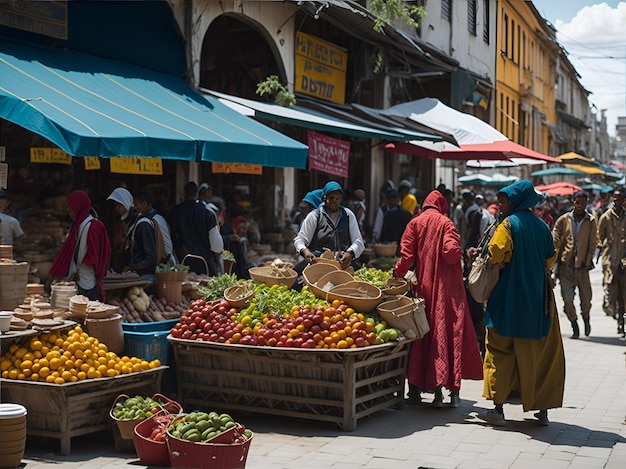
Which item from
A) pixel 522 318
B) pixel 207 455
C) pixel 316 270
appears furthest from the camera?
pixel 316 270

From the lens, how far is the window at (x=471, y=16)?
2670cm

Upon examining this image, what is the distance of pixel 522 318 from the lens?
6934 millimetres

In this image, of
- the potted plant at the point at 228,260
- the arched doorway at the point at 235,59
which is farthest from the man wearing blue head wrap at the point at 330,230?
the arched doorway at the point at 235,59

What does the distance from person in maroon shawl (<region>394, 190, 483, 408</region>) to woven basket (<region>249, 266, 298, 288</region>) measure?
1.08m

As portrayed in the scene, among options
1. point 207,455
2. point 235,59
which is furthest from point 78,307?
point 235,59

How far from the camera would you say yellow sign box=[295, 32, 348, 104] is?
15.6 metres

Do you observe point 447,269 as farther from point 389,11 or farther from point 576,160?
point 576,160

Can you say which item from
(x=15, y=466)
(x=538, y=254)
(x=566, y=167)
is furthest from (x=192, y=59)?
(x=566, y=167)

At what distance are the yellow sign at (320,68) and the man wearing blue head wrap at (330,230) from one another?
696 cm

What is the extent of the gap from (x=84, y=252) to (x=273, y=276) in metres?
1.72

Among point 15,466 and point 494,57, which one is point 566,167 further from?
point 15,466

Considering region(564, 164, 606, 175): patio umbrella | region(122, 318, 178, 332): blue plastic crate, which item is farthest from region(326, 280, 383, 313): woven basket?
region(564, 164, 606, 175): patio umbrella

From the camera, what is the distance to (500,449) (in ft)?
21.2

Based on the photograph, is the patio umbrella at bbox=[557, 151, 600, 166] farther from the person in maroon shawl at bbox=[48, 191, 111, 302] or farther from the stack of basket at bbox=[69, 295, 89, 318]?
the stack of basket at bbox=[69, 295, 89, 318]
